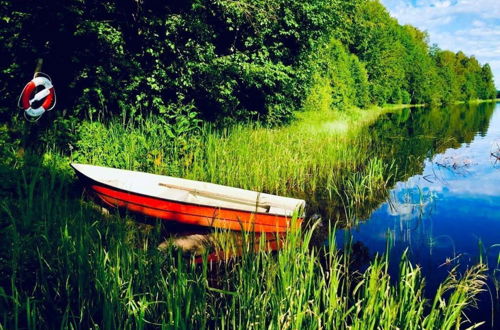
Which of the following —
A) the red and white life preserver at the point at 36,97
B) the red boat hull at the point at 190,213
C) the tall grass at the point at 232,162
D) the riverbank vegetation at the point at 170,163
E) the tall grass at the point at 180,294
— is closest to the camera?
the tall grass at the point at 180,294

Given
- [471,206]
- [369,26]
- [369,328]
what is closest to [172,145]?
[369,328]

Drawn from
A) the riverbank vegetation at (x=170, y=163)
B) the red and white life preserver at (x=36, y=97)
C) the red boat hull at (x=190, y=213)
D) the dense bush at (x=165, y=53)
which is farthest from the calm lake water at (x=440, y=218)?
the red and white life preserver at (x=36, y=97)

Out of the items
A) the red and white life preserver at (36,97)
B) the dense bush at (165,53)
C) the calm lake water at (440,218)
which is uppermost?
the dense bush at (165,53)

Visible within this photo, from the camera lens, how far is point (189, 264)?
198 inches

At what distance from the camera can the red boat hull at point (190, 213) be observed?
523 cm

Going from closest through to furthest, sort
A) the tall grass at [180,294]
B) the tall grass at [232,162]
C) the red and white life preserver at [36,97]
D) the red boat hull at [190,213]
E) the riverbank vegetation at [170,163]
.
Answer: the tall grass at [180,294]
the riverbank vegetation at [170,163]
the red boat hull at [190,213]
the red and white life preserver at [36,97]
the tall grass at [232,162]

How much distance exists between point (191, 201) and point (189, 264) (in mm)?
1240

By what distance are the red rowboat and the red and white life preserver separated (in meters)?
1.17

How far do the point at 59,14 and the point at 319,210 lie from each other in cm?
719

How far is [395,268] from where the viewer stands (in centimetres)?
521

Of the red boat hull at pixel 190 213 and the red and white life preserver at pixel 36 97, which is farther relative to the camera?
the red and white life preserver at pixel 36 97

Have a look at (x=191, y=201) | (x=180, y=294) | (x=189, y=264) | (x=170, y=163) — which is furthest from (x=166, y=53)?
(x=180, y=294)

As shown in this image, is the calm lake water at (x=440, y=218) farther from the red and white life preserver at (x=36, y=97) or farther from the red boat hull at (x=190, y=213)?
the red and white life preserver at (x=36, y=97)

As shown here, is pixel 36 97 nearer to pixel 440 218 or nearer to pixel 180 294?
pixel 180 294
